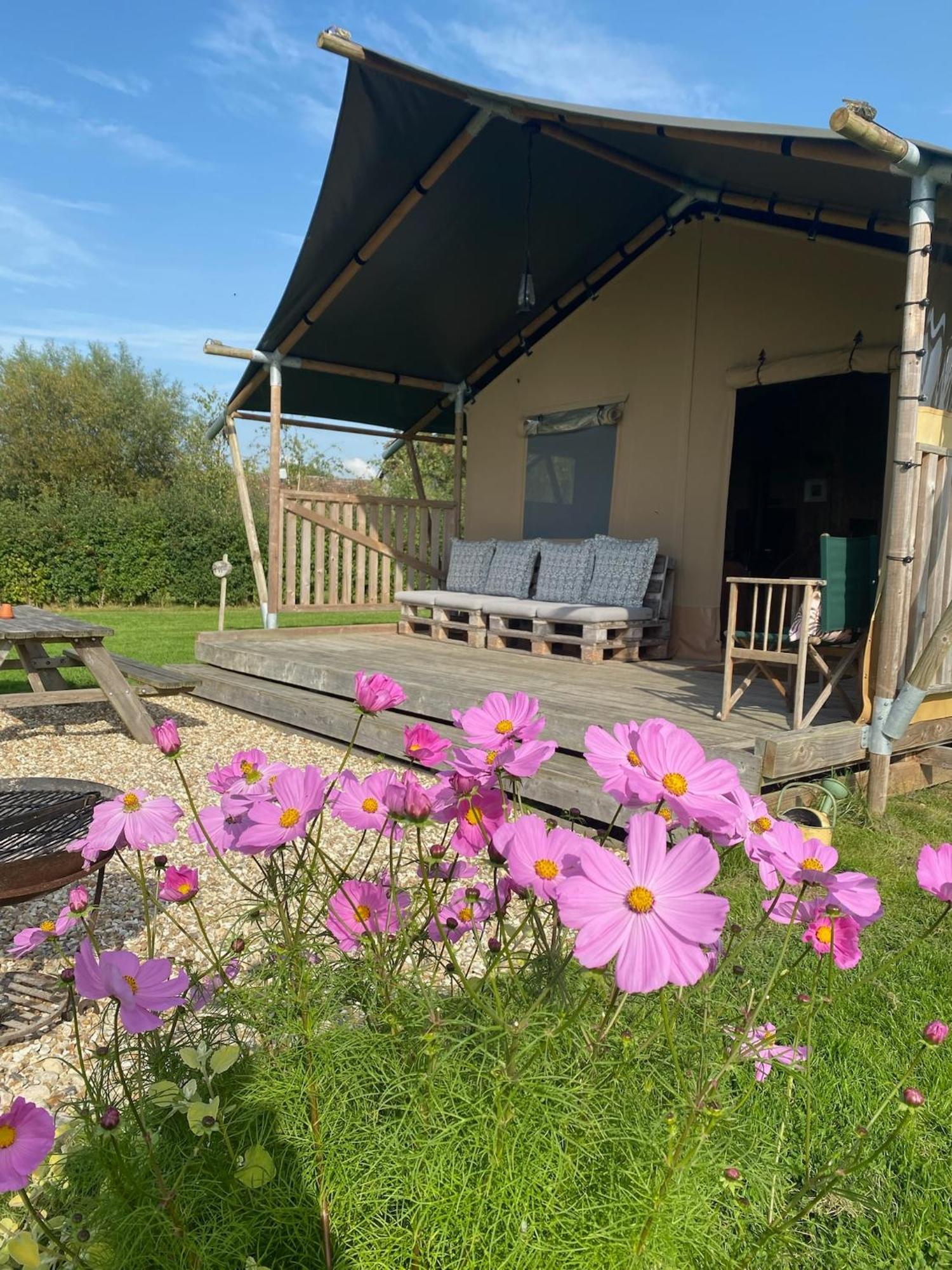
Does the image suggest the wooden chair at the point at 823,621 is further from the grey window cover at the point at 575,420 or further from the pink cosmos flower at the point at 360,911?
the grey window cover at the point at 575,420

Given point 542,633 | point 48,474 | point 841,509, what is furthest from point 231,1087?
point 48,474

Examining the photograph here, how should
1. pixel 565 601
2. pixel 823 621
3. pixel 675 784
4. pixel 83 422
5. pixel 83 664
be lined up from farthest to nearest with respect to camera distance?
1. pixel 83 422
2. pixel 565 601
3. pixel 83 664
4. pixel 823 621
5. pixel 675 784

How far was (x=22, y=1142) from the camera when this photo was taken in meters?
0.71

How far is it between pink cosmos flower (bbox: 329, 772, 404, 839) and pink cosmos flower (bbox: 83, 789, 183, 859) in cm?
20

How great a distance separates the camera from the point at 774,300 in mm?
5547

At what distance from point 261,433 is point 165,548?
708 inches

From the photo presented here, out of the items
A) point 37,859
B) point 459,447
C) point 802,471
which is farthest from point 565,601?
point 37,859

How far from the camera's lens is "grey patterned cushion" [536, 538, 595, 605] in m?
6.13

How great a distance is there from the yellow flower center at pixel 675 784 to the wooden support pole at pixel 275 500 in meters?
6.34

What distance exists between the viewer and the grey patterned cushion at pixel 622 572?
18.9 feet

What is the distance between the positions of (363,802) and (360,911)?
0.44ft

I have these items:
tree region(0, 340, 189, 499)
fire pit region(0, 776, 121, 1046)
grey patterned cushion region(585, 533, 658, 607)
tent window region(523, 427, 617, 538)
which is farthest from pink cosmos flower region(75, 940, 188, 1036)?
tree region(0, 340, 189, 499)

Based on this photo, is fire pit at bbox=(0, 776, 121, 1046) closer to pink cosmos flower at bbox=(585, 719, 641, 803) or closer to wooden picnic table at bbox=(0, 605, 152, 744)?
pink cosmos flower at bbox=(585, 719, 641, 803)

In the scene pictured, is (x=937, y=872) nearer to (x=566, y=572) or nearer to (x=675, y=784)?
(x=675, y=784)
